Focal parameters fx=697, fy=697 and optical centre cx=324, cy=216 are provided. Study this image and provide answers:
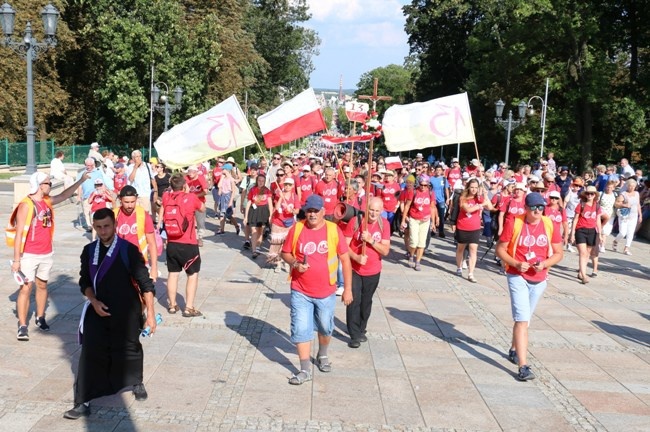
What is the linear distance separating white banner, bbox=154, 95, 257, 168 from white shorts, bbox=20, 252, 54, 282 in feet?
9.65

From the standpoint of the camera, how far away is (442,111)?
1257 cm

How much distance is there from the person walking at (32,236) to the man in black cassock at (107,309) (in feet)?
6.57

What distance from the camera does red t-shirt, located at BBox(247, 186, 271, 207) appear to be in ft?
40.7

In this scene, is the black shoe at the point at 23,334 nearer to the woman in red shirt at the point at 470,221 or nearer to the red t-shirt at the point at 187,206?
the red t-shirt at the point at 187,206

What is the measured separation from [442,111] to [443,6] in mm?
38130

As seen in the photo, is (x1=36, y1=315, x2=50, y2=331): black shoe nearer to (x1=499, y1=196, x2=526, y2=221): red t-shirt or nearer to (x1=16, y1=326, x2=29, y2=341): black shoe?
(x1=16, y1=326, x2=29, y2=341): black shoe

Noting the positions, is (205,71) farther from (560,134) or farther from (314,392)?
(314,392)

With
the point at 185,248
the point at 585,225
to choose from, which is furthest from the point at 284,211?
the point at 585,225

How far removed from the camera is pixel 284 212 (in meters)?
11.4

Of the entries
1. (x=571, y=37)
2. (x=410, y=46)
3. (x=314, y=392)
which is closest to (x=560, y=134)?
(x=571, y=37)

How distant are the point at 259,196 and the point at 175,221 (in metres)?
4.47

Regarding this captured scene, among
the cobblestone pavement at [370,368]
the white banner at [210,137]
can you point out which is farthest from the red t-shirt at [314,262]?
the white banner at [210,137]

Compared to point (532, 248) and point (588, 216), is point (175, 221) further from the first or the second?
point (588, 216)

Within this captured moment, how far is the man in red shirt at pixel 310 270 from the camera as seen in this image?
6.06 metres
